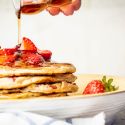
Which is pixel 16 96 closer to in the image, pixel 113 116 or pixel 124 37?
pixel 113 116

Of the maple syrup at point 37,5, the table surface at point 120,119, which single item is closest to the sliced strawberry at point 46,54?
the table surface at point 120,119

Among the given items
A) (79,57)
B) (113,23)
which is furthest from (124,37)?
(79,57)

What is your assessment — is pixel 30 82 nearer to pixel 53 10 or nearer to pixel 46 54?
pixel 46 54

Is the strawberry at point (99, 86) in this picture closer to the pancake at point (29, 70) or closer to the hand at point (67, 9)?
the pancake at point (29, 70)

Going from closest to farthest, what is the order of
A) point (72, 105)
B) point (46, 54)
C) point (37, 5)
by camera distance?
point (72, 105)
point (46, 54)
point (37, 5)

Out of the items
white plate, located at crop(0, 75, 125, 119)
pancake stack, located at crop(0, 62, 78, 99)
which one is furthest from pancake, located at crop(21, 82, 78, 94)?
white plate, located at crop(0, 75, 125, 119)

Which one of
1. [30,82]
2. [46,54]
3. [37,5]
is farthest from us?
[37,5]

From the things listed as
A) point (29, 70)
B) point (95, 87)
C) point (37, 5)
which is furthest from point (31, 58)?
point (37, 5)
